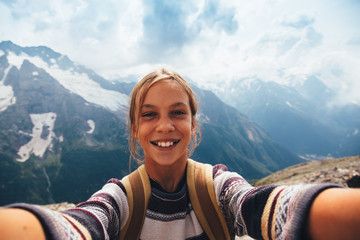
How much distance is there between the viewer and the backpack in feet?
9.71

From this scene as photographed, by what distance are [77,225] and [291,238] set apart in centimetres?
197

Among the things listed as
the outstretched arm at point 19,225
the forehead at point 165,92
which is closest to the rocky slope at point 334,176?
the forehead at point 165,92

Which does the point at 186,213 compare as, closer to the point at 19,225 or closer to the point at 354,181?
the point at 19,225

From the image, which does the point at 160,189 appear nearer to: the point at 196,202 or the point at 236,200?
the point at 196,202

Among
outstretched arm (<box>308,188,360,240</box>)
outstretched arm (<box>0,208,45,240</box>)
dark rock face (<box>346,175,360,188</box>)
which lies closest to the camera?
outstretched arm (<box>0,208,45,240</box>)

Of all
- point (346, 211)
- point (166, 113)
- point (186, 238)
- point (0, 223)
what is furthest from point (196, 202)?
point (0, 223)

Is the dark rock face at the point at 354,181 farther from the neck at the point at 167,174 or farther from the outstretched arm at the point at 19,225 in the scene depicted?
the outstretched arm at the point at 19,225

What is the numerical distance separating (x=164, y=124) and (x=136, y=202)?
4.64 feet

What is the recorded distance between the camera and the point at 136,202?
307 centimetres

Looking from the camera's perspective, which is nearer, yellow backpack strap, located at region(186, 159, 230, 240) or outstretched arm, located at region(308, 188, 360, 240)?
outstretched arm, located at region(308, 188, 360, 240)

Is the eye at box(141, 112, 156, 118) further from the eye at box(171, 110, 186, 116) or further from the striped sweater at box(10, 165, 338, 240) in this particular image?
the striped sweater at box(10, 165, 338, 240)

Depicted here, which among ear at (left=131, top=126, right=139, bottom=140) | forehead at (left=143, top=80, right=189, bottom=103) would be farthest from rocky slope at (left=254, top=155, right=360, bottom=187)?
ear at (left=131, top=126, right=139, bottom=140)

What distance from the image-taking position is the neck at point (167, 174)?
12.0 ft

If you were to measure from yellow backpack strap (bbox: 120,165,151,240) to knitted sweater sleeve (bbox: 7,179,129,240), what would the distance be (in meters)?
0.09
